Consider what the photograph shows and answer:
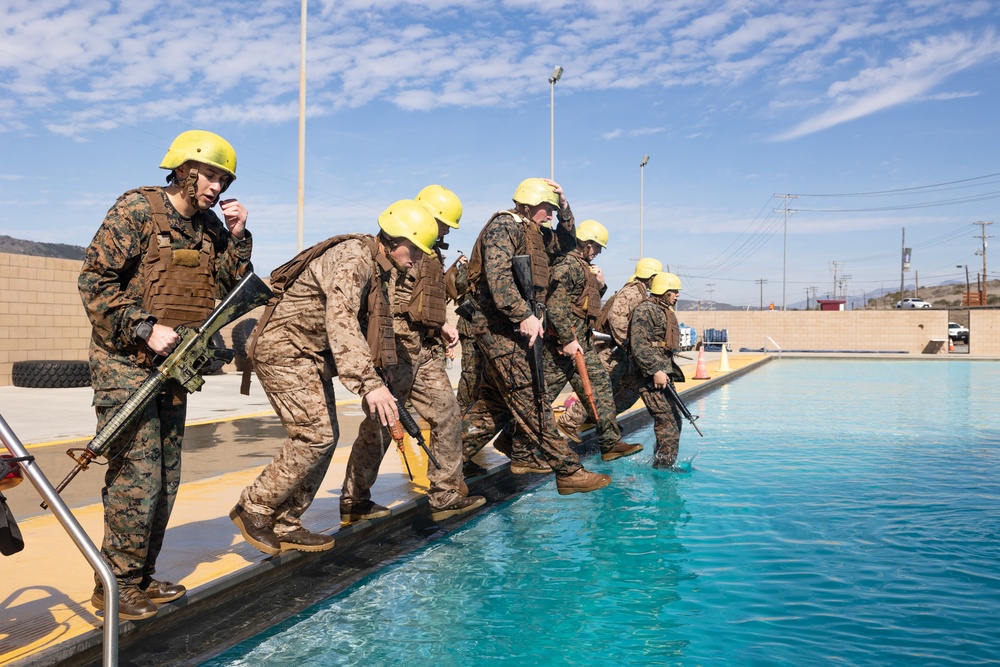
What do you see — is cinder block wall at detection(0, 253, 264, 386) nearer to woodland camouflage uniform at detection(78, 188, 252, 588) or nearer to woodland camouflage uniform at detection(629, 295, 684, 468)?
woodland camouflage uniform at detection(629, 295, 684, 468)

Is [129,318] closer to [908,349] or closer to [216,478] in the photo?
[216,478]

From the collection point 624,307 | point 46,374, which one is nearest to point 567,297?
point 624,307

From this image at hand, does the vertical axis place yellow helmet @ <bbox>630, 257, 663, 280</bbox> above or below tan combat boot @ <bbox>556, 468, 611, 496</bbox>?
above

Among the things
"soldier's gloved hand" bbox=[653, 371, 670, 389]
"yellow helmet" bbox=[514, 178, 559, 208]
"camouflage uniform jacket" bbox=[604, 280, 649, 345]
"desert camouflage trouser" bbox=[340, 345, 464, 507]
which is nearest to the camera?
"desert camouflage trouser" bbox=[340, 345, 464, 507]

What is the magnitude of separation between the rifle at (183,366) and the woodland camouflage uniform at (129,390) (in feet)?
0.30

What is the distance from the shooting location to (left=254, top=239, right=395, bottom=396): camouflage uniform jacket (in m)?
4.62

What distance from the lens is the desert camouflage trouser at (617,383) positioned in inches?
365

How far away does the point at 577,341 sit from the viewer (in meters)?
7.52

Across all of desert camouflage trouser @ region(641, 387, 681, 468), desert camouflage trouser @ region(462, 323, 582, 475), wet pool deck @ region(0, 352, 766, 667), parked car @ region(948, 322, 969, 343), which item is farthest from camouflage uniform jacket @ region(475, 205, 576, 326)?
parked car @ region(948, 322, 969, 343)

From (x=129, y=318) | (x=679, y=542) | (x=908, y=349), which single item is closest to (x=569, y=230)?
(x=679, y=542)

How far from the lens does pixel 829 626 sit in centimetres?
452

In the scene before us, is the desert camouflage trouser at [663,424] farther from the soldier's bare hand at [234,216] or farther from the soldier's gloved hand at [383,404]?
the soldier's bare hand at [234,216]

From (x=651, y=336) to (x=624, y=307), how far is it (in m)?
1.10

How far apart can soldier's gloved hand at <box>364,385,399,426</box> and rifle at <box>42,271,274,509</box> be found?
75 centimetres
